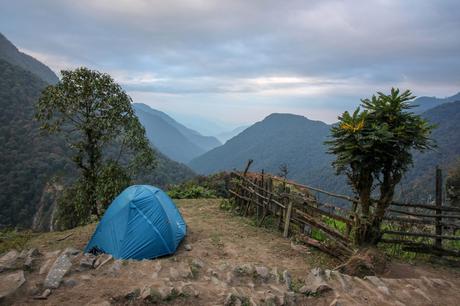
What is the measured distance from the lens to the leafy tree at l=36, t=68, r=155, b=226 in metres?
13.0

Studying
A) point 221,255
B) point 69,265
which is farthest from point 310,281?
point 69,265

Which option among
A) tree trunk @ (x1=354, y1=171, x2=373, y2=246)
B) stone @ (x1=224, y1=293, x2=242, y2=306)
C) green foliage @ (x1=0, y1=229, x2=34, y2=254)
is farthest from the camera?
green foliage @ (x1=0, y1=229, x2=34, y2=254)

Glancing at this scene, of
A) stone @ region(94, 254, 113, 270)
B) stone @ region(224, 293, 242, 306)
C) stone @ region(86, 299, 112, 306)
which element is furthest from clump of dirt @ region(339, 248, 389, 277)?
stone @ region(94, 254, 113, 270)

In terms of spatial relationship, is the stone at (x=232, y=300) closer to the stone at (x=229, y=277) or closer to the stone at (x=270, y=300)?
the stone at (x=270, y=300)

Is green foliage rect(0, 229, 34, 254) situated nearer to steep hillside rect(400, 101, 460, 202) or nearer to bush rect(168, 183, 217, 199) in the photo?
bush rect(168, 183, 217, 199)

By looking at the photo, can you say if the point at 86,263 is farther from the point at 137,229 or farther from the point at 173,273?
the point at 137,229

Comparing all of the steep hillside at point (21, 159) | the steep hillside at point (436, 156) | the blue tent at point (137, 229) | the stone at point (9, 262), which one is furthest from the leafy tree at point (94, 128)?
the steep hillside at point (436, 156)

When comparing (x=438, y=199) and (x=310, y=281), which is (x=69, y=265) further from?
(x=438, y=199)

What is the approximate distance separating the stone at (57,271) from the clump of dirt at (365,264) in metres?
5.31

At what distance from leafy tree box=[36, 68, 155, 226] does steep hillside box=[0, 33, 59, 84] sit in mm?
107216

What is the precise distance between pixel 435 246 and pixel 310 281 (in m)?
4.27

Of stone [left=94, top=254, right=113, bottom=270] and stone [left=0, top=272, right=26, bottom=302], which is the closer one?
stone [left=0, top=272, right=26, bottom=302]

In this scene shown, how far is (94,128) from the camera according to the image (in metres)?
13.2

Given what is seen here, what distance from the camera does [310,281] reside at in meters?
6.10
